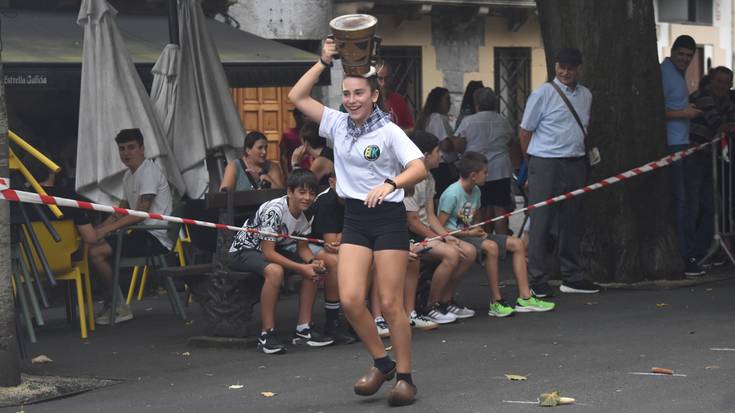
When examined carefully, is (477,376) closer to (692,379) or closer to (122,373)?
(692,379)

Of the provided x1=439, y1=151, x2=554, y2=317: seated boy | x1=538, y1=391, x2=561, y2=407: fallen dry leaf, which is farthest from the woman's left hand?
x1=439, y1=151, x2=554, y2=317: seated boy

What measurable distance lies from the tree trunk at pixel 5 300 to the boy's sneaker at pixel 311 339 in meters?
2.18

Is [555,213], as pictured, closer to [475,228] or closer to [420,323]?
[475,228]

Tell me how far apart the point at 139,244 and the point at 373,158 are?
4275 mm

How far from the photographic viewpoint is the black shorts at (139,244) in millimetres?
11969

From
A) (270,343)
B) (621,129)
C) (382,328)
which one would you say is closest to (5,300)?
(270,343)

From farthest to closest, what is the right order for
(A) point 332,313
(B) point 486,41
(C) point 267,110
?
(B) point 486,41, (C) point 267,110, (A) point 332,313

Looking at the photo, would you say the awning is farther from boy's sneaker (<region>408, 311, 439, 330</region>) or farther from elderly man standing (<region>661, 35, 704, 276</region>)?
boy's sneaker (<region>408, 311, 439, 330</region>)

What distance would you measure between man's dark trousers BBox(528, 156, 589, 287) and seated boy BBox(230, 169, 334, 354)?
8.09 feet

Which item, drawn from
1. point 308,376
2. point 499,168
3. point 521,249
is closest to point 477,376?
point 308,376

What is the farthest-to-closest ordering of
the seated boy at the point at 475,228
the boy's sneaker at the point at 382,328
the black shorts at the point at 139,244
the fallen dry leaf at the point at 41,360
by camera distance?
the black shorts at the point at 139,244
the seated boy at the point at 475,228
the boy's sneaker at the point at 382,328
the fallen dry leaf at the point at 41,360

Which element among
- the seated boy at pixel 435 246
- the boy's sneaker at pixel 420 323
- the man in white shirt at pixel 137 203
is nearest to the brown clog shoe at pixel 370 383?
the boy's sneaker at pixel 420 323

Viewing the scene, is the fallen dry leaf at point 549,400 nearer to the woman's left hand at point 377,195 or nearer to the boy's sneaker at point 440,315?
the woman's left hand at point 377,195

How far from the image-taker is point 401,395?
25.8ft
